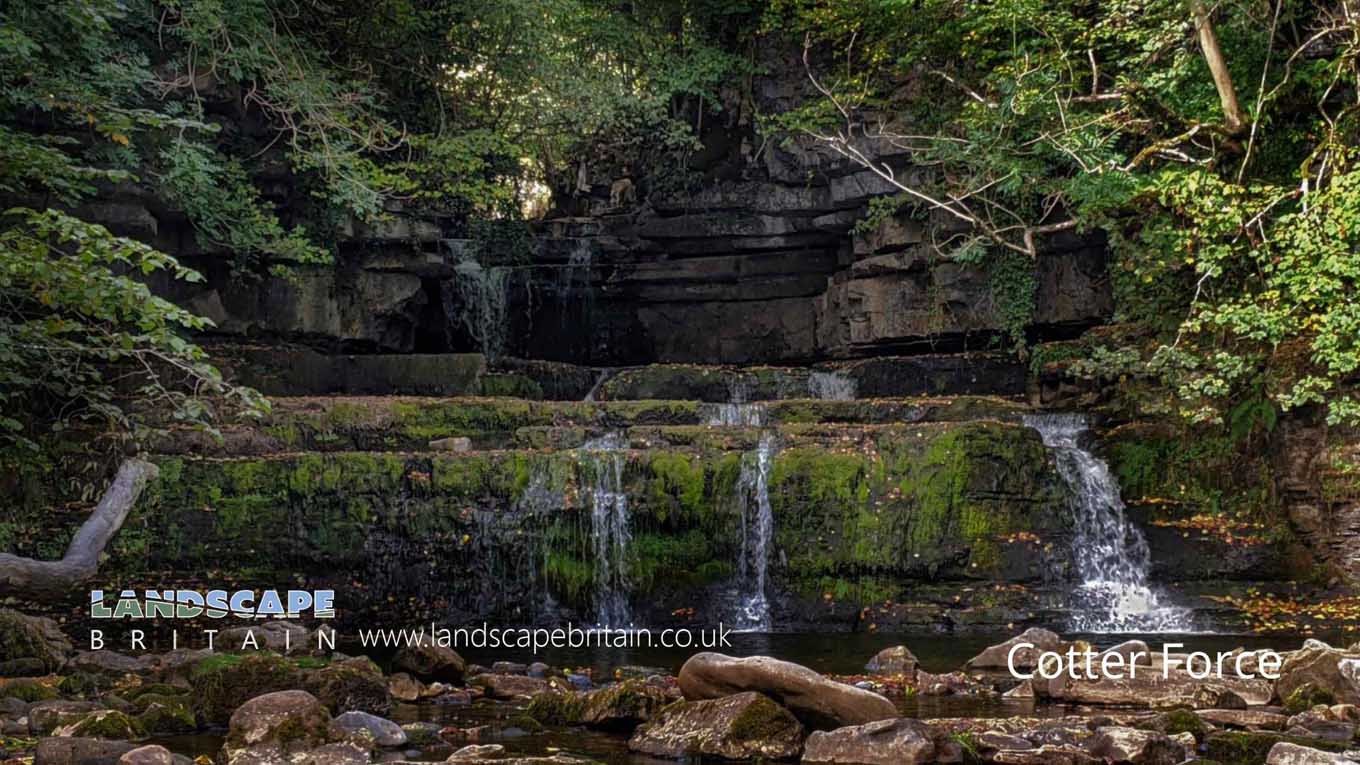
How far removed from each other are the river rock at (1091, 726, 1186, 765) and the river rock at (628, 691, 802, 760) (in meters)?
1.46

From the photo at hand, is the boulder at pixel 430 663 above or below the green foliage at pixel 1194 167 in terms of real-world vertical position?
below

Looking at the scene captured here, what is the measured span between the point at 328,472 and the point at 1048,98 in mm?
9406

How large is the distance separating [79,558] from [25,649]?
3.28 m

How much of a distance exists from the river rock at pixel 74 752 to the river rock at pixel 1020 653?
5834 mm

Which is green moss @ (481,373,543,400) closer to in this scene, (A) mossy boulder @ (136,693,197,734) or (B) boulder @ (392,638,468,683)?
(B) boulder @ (392,638,468,683)

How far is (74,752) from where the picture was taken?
541 centimetres

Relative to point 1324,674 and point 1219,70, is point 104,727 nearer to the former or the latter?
point 1324,674

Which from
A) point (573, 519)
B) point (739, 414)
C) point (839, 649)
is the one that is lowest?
point (839, 649)

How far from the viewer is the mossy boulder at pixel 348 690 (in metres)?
6.89

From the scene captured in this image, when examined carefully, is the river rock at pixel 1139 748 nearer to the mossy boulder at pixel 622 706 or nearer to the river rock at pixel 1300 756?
the river rock at pixel 1300 756

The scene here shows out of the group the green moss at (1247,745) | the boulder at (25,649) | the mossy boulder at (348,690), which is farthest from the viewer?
the boulder at (25,649)

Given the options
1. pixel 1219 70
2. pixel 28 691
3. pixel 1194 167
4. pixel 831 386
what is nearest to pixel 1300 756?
pixel 28 691

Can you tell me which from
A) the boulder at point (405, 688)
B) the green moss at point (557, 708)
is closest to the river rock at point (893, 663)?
the green moss at point (557, 708)

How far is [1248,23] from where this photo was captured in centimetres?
1314
